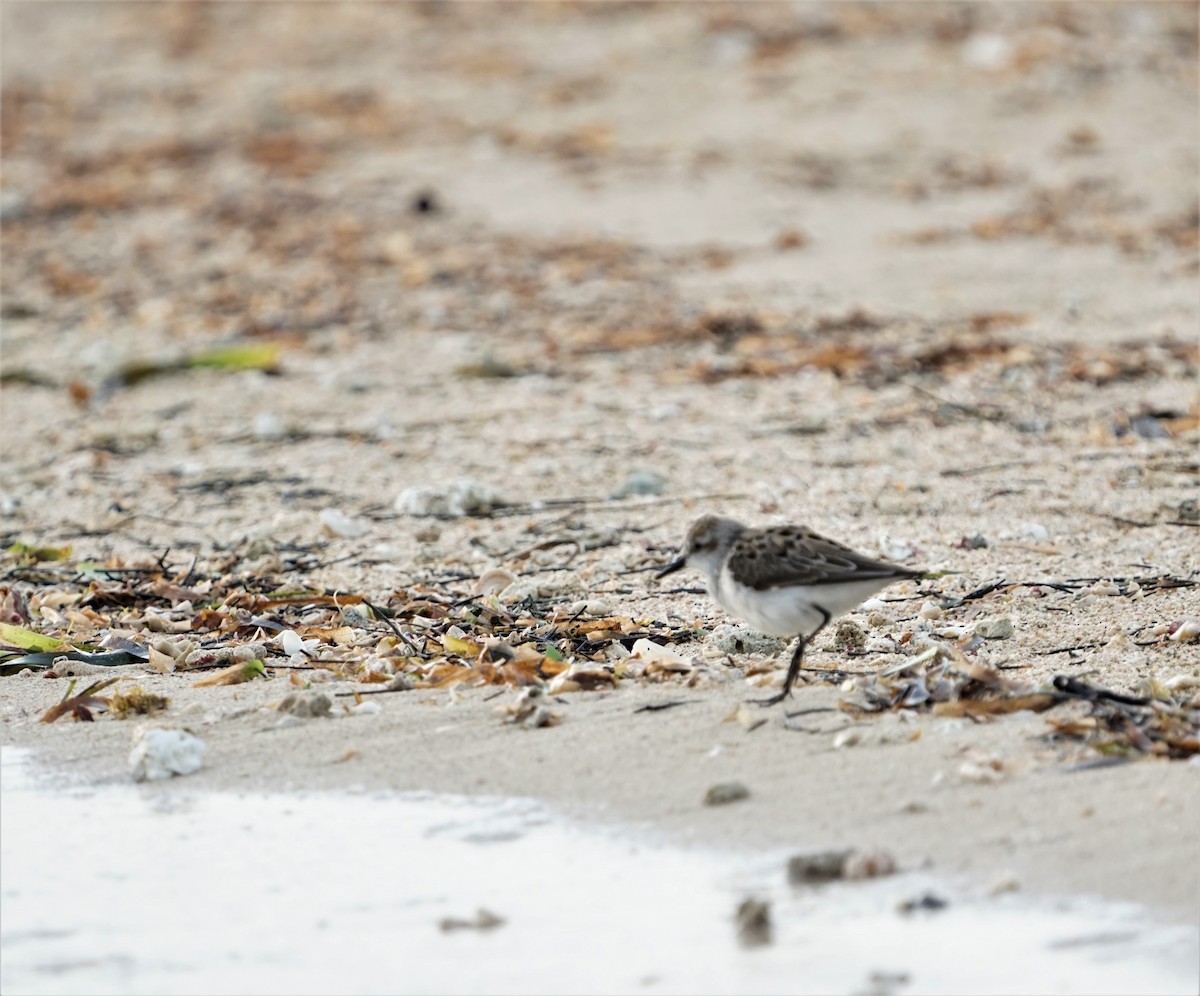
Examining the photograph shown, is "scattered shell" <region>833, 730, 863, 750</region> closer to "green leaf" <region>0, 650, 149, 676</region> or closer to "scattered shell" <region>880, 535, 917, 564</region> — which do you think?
"scattered shell" <region>880, 535, 917, 564</region>

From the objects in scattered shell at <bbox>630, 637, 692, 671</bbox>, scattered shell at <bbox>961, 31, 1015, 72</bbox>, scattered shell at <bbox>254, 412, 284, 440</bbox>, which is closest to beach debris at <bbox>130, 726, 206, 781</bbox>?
scattered shell at <bbox>630, 637, 692, 671</bbox>

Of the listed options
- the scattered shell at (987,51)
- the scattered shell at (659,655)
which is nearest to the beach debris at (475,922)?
the scattered shell at (659,655)

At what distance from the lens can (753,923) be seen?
3484 mm

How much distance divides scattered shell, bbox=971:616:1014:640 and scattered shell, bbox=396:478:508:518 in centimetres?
221

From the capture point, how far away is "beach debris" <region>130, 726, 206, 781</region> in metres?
4.25

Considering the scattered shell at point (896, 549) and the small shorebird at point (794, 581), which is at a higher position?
the small shorebird at point (794, 581)

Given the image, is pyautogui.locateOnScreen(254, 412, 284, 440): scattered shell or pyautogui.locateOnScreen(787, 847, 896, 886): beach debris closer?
pyautogui.locateOnScreen(787, 847, 896, 886): beach debris

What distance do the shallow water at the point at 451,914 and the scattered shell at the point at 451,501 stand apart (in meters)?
2.52

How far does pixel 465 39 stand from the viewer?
53.5 ft

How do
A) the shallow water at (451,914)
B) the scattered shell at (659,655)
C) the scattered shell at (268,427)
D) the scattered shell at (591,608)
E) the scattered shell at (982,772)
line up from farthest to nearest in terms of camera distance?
the scattered shell at (268,427)
the scattered shell at (591,608)
the scattered shell at (659,655)
the scattered shell at (982,772)
the shallow water at (451,914)

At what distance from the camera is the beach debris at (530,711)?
173 inches

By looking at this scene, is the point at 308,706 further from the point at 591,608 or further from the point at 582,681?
the point at 591,608

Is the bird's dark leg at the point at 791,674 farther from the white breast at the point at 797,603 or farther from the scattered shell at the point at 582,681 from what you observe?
the scattered shell at the point at 582,681

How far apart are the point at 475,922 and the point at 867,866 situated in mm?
796
